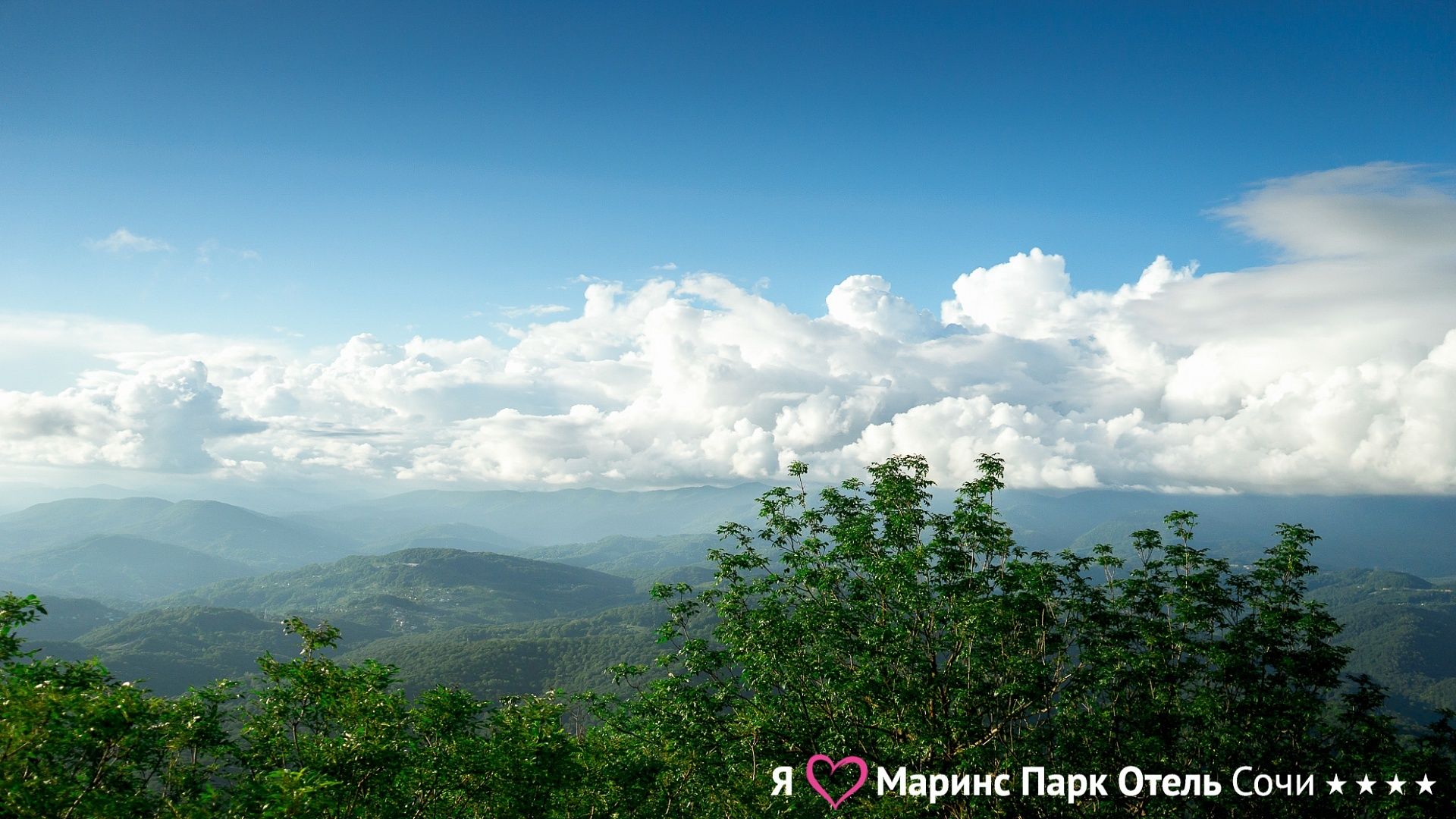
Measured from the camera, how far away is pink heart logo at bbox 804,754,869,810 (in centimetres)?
2539

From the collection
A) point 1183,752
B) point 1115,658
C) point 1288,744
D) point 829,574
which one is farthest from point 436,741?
point 1288,744

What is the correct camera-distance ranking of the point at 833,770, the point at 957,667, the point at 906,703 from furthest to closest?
A: 1. the point at 957,667
2. the point at 906,703
3. the point at 833,770

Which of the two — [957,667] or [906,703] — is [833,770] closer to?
[906,703]

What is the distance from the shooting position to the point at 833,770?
26312 mm

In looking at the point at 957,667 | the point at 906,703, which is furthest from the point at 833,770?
the point at 957,667

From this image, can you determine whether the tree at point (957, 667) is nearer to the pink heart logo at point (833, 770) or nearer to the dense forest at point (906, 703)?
the dense forest at point (906, 703)

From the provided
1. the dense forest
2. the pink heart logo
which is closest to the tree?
the dense forest

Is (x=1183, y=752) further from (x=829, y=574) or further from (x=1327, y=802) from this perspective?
(x=829, y=574)

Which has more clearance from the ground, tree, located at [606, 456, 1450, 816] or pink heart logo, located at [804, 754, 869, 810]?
tree, located at [606, 456, 1450, 816]

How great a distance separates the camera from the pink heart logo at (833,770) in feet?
83.3

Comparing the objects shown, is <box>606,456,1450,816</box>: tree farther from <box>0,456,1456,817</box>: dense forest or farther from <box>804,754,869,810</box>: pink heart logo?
<box>804,754,869,810</box>: pink heart logo

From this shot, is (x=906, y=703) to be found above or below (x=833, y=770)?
above

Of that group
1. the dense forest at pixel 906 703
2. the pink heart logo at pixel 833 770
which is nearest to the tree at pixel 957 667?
the dense forest at pixel 906 703

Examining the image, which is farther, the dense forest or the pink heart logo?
the pink heart logo
